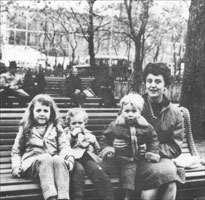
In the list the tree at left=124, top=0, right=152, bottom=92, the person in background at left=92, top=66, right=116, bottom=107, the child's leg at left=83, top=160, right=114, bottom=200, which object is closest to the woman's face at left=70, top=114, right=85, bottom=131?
the child's leg at left=83, top=160, right=114, bottom=200

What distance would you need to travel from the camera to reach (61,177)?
4.12m

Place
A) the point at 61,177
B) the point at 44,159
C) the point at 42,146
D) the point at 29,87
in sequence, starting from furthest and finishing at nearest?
the point at 29,87, the point at 42,146, the point at 44,159, the point at 61,177

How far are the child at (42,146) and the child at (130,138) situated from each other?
1.60ft

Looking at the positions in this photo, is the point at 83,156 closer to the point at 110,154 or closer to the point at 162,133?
the point at 110,154

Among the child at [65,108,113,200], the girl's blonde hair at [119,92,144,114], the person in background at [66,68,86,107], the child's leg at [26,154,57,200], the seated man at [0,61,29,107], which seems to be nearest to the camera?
the child's leg at [26,154,57,200]

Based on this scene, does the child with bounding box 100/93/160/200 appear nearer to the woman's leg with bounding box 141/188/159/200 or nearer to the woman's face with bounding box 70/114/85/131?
the woman's leg with bounding box 141/188/159/200

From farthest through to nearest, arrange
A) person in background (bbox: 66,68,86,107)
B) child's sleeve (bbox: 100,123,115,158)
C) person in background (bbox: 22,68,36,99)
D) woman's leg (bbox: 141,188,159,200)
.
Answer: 1. person in background (bbox: 22,68,36,99)
2. person in background (bbox: 66,68,86,107)
3. child's sleeve (bbox: 100,123,115,158)
4. woman's leg (bbox: 141,188,159,200)

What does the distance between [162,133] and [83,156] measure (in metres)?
0.89

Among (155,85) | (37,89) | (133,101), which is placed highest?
(155,85)

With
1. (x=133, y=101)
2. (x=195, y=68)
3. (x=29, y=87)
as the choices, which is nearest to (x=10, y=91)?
(x=29, y=87)

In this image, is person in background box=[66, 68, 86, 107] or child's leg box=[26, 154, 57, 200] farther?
person in background box=[66, 68, 86, 107]

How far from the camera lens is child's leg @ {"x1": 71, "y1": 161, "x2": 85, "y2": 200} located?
4188 mm

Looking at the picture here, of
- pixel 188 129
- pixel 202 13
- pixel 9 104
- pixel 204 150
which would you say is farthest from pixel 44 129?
pixel 9 104

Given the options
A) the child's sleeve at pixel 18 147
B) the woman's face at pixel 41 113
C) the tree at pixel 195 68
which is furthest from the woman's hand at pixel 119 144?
the tree at pixel 195 68
